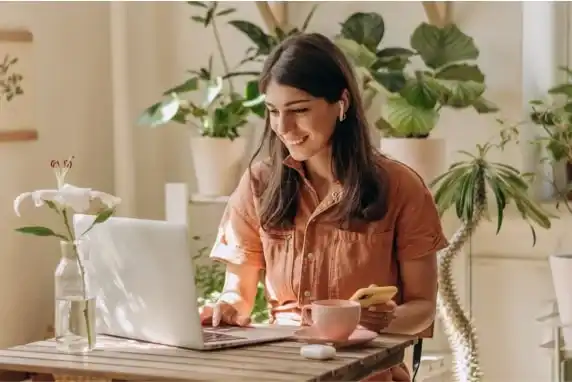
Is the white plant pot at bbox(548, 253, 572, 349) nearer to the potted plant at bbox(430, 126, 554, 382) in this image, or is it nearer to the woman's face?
the potted plant at bbox(430, 126, 554, 382)

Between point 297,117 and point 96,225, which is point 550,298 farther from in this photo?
point 96,225

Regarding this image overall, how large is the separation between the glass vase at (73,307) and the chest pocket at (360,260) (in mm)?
537

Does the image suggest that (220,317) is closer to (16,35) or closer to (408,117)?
(408,117)

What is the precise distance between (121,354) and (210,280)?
1.52 metres

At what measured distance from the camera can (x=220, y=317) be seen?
1.94 m

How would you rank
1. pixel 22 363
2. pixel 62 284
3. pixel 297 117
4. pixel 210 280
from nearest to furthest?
1. pixel 22 363
2. pixel 62 284
3. pixel 297 117
4. pixel 210 280

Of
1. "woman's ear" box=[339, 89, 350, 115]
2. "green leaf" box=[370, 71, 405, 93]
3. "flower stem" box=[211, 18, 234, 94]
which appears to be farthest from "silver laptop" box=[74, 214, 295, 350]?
"flower stem" box=[211, 18, 234, 94]

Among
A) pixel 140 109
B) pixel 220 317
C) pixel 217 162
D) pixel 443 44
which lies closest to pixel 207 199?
pixel 217 162

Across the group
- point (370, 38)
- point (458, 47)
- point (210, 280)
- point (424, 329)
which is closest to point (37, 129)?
point (210, 280)

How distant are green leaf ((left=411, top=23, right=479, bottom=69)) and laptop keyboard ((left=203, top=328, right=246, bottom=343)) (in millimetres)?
1411

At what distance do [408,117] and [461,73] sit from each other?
0.79 feet

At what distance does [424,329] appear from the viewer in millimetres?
2037

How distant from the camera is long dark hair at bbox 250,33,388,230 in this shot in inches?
79.0

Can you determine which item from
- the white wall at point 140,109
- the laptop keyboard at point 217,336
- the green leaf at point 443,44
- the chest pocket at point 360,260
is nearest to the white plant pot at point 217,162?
the white wall at point 140,109
